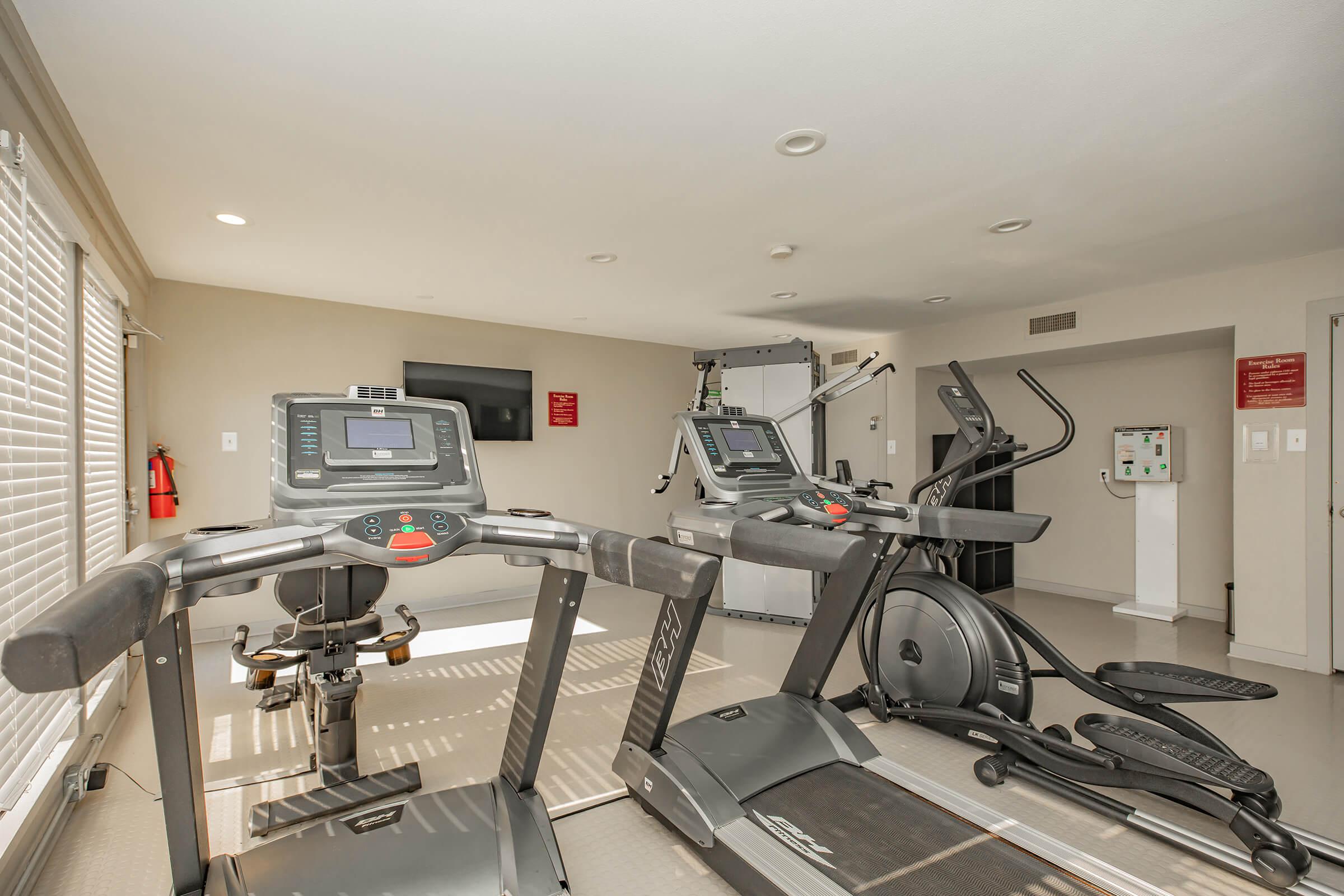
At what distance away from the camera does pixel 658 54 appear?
188cm

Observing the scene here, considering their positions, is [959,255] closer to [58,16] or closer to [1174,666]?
[1174,666]

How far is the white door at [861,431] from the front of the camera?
6094 mm

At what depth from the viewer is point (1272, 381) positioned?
12.7ft

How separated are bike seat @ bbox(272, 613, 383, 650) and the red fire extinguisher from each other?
2.41 metres

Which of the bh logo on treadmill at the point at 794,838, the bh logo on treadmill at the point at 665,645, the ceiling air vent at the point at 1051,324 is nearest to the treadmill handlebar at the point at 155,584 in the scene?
the bh logo on treadmill at the point at 665,645

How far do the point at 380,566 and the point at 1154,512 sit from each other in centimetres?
559

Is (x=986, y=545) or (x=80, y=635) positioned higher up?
(x=80, y=635)

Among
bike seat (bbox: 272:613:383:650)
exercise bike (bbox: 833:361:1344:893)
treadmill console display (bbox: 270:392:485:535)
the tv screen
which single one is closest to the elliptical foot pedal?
bike seat (bbox: 272:613:383:650)

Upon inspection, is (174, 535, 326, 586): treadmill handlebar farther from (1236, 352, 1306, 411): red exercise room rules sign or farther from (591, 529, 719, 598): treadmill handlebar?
(1236, 352, 1306, 411): red exercise room rules sign

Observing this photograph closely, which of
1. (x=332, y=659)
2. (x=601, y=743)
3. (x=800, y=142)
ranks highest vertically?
(x=800, y=142)

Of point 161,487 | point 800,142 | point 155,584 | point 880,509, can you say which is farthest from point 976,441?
point 161,487

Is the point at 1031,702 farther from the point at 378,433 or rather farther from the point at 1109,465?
the point at 1109,465

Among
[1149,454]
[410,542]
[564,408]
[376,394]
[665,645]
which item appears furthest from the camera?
[564,408]

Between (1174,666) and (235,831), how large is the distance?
3.30 m
